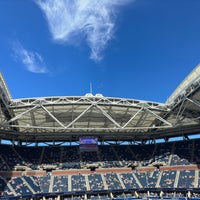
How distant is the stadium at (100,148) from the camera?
48.5 meters

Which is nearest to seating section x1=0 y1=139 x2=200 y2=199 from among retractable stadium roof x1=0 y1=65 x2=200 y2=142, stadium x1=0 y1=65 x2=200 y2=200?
stadium x1=0 y1=65 x2=200 y2=200

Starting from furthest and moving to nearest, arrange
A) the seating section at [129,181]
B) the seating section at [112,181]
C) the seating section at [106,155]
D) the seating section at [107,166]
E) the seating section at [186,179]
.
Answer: the seating section at [106,155]
the seating section at [129,181]
the seating section at [112,181]
the seating section at [107,166]
the seating section at [186,179]

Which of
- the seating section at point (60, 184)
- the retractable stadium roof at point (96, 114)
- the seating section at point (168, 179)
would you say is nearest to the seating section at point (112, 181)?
the seating section at point (60, 184)

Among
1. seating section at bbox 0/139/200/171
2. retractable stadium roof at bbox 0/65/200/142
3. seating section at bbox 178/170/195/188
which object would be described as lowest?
seating section at bbox 178/170/195/188

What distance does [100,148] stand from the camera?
68.8 metres

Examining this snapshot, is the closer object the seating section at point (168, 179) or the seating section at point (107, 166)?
the seating section at point (107, 166)

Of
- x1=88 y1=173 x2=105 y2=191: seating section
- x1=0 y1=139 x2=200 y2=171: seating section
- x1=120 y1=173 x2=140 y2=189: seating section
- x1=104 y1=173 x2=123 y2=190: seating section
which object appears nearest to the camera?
x1=88 y1=173 x2=105 y2=191: seating section

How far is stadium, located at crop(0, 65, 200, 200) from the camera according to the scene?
159 ft

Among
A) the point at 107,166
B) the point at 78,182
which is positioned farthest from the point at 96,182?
the point at 107,166

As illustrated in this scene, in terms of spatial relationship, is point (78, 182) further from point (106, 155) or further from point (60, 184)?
point (106, 155)

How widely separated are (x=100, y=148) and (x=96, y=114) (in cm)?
1686

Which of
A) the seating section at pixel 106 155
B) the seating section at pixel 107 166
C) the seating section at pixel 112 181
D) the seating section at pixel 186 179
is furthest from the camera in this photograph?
the seating section at pixel 106 155

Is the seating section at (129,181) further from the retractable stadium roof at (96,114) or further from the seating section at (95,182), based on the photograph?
the retractable stadium roof at (96,114)

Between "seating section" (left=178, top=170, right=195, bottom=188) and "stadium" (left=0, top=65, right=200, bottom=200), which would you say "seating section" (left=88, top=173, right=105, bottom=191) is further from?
"seating section" (left=178, top=170, right=195, bottom=188)
